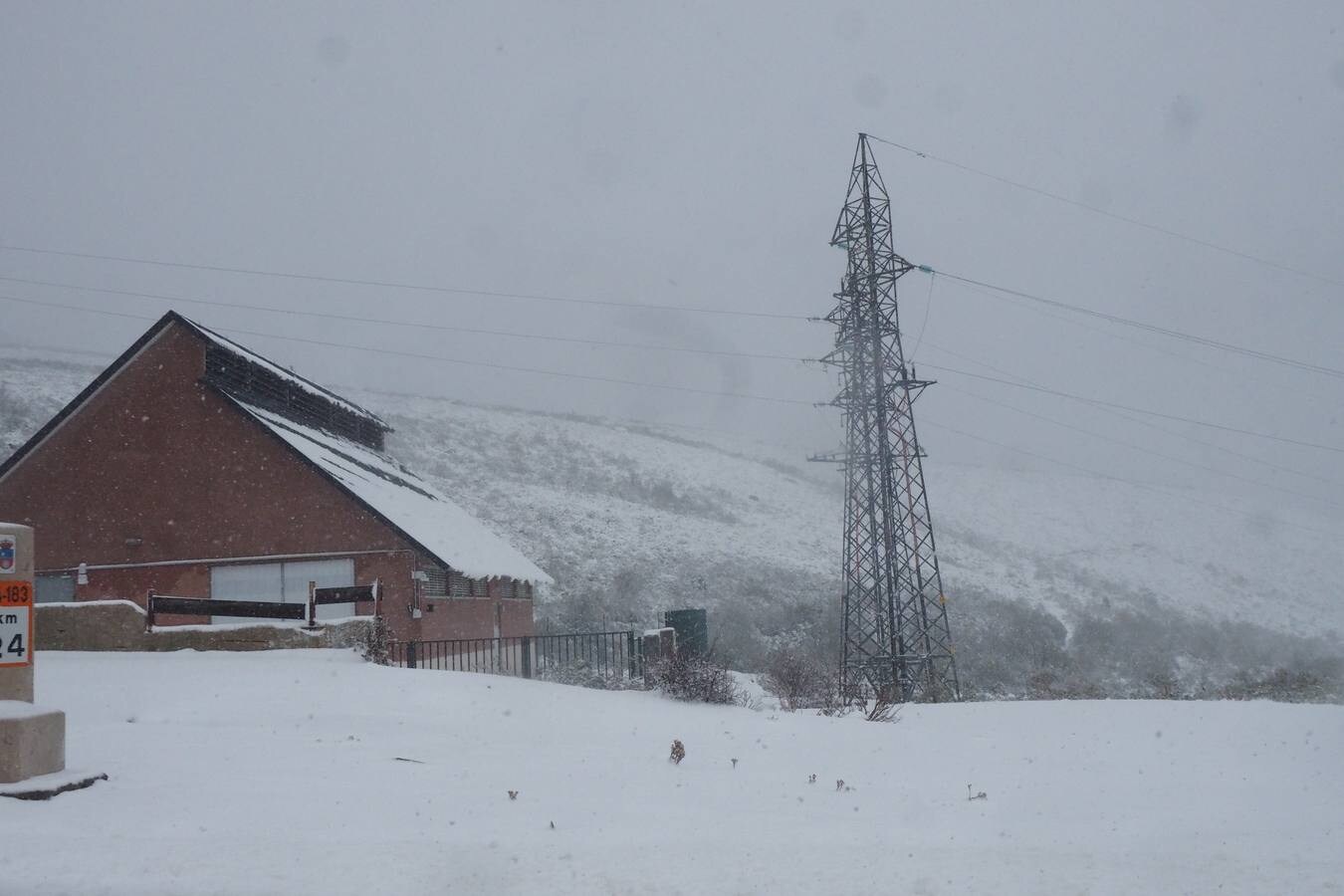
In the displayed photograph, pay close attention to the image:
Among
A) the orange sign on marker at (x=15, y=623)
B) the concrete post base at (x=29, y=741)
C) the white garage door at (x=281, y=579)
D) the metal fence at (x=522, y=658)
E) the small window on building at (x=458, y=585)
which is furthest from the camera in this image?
the small window on building at (x=458, y=585)

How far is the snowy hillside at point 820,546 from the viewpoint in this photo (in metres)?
46.7

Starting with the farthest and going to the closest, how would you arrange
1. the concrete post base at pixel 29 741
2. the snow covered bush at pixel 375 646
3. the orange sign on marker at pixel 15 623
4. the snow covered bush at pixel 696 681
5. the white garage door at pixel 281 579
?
1. the white garage door at pixel 281 579
2. the snow covered bush at pixel 696 681
3. the snow covered bush at pixel 375 646
4. the orange sign on marker at pixel 15 623
5. the concrete post base at pixel 29 741

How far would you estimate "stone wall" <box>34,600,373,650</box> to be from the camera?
1536 centimetres

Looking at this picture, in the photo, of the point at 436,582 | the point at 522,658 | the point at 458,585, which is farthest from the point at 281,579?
the point at 522,658

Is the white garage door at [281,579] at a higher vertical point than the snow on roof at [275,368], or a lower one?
lower

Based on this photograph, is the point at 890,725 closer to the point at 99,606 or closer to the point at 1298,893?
the point at 1298,893

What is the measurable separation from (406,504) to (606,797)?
1835 cm

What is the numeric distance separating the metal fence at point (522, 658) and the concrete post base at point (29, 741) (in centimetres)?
827

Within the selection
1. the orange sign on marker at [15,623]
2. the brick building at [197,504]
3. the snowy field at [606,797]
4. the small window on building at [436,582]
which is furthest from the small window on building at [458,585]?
the orange sign on marker at [15,623]

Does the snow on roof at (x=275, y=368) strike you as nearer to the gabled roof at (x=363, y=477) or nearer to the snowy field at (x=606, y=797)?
the gabled roof at (x=363, y=477)

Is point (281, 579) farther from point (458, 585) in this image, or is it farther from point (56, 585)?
point (56, 585)

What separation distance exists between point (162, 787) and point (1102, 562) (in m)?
80.8

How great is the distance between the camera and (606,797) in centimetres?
848

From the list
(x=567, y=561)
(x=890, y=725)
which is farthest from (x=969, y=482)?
(x=890, y=725)
